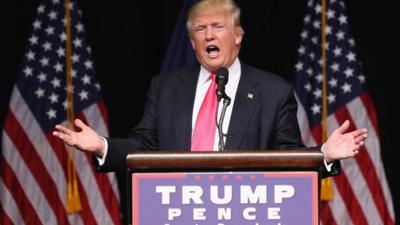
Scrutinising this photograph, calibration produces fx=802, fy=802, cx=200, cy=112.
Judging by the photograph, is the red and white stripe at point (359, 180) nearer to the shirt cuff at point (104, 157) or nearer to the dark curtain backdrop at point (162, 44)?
the dark curtain backdrop at point (162, 44)

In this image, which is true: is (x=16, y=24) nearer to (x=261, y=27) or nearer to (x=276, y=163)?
(x=261, y=27)

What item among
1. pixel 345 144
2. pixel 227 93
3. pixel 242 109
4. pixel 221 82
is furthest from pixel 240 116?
pixel 345 144

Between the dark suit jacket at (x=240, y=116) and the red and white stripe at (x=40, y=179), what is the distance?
1.80 meters

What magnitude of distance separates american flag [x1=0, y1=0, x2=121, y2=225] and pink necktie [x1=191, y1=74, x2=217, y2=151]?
1.92 meters

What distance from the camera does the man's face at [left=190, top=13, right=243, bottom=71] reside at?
2631 mm

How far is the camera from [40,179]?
438 centimetres

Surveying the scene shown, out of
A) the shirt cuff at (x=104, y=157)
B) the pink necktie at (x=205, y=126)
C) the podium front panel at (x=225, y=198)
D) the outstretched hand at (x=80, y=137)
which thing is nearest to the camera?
the podium front panel at (x=225, y=198)

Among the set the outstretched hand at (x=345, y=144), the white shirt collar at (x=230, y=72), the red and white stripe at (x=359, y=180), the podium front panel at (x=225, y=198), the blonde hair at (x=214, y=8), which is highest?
the blonde hair at (x=214, y=8)

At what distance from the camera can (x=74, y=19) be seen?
4449 mm

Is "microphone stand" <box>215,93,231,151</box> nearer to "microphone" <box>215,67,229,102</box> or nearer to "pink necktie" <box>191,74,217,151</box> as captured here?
"microphone" <box>215,67,229,102</box>

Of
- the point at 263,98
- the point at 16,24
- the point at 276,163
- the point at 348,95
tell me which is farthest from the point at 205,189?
the point at 16,24

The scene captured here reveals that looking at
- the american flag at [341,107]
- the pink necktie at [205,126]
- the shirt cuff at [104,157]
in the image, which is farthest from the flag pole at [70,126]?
the shirt cuff at [104,157]

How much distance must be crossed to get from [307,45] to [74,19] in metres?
1.30

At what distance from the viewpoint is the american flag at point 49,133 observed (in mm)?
4379
